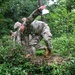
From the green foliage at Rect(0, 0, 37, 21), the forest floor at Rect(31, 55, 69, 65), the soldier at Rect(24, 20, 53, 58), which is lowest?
the forest floor at Rect(31, 55, 69, 65)

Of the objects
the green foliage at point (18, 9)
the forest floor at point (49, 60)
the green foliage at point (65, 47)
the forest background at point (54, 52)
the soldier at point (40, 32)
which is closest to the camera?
the forest background at point (54, 52)

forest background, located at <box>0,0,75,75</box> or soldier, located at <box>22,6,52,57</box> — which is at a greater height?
soldier, located at <box>22,6,52,57</box>

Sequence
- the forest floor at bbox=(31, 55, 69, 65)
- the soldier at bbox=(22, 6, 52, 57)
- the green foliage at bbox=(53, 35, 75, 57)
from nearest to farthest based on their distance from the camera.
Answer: the forest floor at bbox=(31, 55, 69, 65) < the soldier at bbox=(22, 6, 52, 57) < the green foliage at bbox=(53, 35, 75, 57)

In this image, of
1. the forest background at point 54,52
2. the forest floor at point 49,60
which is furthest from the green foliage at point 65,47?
the forest floor at point 49,60

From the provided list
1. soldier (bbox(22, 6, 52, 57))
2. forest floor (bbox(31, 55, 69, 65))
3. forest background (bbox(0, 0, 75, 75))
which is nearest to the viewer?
forest background (bbox(0, 0, 75, 75))

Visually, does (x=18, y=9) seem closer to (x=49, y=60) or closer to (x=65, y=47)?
(x=65, y=47)

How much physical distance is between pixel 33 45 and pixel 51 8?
10.9 meters

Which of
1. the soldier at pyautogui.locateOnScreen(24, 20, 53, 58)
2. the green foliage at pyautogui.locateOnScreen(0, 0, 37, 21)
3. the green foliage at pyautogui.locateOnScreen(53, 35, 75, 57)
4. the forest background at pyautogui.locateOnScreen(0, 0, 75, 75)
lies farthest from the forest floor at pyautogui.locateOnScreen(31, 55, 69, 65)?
the green foliage at pyautogui.locateOnScreen(0, 0, 37, 21)

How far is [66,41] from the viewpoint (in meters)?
10.9

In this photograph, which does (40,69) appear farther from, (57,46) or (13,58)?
(57,46)

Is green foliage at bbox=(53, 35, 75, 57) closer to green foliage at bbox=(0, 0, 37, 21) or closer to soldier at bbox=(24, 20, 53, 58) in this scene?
soldier at bbox=(24, 20, 53, 58)

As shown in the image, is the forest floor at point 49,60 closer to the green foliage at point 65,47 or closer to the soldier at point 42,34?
the soldier at point 42,34

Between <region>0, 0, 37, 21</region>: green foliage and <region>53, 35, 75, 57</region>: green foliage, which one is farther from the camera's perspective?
<region>0, 0, 37, 21</region>: green foliage

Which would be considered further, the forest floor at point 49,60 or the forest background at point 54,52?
the forest floor at point 49,60
